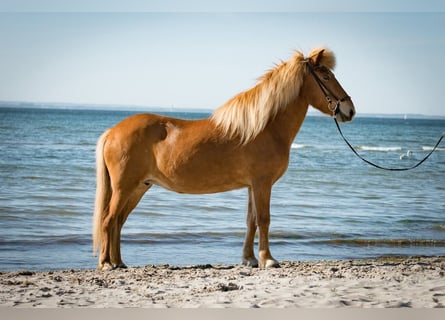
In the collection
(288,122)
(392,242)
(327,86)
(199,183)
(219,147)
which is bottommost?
(392,242)

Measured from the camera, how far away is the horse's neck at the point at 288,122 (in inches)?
168

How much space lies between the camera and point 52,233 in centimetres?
515

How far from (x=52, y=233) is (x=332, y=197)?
3.57m

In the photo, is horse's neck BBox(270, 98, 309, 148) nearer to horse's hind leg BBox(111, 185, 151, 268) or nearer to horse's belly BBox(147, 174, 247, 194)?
horse's belly BBox(147, 174, 247, 194)

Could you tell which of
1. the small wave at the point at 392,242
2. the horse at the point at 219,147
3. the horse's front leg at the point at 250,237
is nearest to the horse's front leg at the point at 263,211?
the horse at the point at 219,147

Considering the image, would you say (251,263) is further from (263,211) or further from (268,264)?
(263,211)

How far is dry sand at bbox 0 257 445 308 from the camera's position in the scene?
3588mm

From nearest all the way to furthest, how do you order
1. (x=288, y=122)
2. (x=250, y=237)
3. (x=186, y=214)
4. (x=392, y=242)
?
(x=288, y=122) → (x=250, y=237) → (x=392, y=242) → (x=186, y=214)

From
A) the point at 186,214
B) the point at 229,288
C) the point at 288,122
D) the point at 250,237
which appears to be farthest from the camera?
the point at 186,214

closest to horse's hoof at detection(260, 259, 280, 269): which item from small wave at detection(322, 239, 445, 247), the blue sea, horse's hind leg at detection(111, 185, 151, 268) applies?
the blue sea

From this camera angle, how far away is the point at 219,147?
4.20 meters

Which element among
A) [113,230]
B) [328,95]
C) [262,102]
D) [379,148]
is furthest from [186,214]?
[379,148]

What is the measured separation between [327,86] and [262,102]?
0.42m

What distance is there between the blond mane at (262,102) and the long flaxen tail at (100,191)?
0.74 metres
